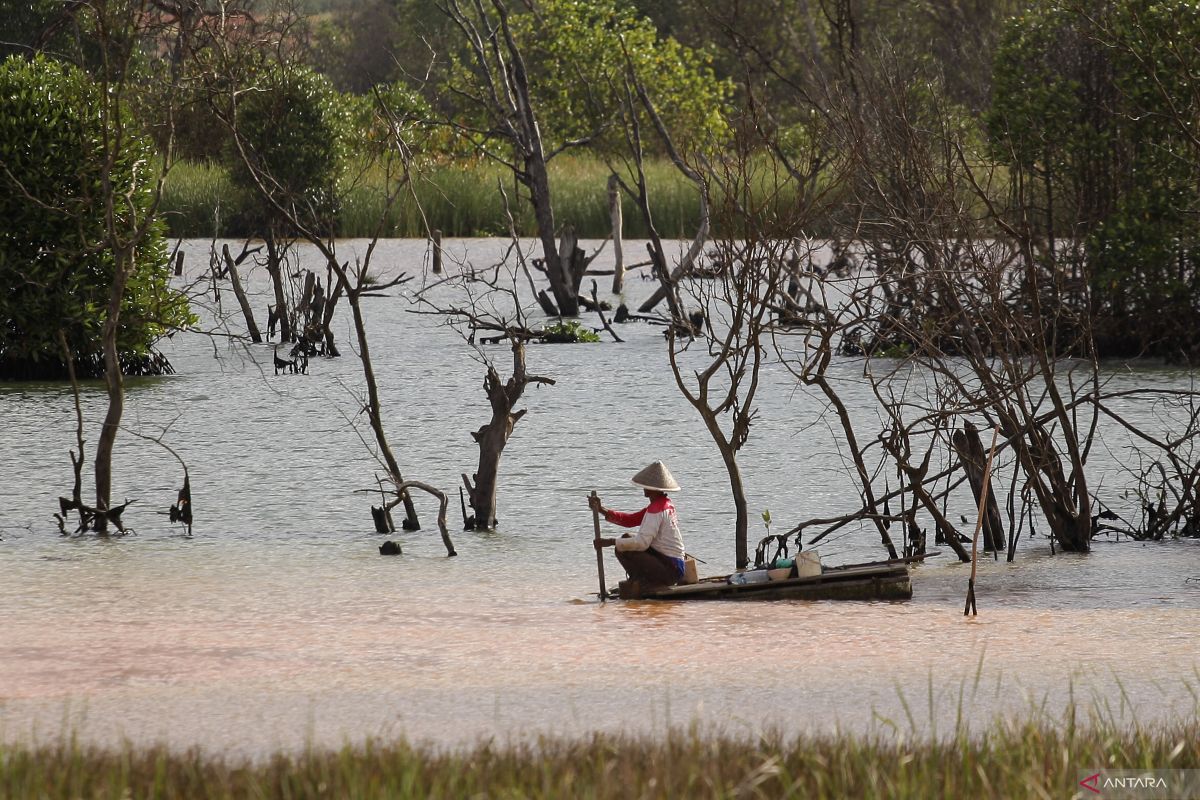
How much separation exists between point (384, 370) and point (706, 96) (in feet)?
84.2

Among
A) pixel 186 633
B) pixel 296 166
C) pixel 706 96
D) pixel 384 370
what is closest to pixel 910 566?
pixel 186 633

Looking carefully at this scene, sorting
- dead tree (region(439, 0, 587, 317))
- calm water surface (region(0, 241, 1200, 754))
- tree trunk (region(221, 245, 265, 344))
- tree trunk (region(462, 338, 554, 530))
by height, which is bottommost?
calm water surface (region(0, 241, 1200, 754))

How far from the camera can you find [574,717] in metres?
6.26

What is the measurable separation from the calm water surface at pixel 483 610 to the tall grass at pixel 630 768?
1.16 feet

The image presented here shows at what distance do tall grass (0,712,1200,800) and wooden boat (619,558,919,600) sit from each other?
3.85 metres

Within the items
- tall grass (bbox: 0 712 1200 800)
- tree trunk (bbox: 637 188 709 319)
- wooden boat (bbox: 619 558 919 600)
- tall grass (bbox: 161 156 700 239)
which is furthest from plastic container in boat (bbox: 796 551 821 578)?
tall grass (bbox: 161 156 700 239)

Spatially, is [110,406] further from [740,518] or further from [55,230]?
[55,230]

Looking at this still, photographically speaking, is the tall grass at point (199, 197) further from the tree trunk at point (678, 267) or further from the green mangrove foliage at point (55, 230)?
the green mangrove foliage at point (55, 230)

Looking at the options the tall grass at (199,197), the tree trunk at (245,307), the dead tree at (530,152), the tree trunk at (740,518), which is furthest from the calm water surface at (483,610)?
the tall grass at (199,197)

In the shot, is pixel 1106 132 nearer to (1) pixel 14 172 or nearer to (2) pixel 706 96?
(1) pixel 14 172

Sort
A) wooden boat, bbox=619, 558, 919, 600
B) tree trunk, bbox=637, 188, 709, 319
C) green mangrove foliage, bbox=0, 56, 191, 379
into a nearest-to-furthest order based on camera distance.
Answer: wooden boat, bbox=619, 558, 919, 600 < tree trunk, bbox=637, 188, 709, 319 < green mangrove foliage, bbox=0, 56, 191, 379

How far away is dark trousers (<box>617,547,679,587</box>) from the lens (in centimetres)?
976

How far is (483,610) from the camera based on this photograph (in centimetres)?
938

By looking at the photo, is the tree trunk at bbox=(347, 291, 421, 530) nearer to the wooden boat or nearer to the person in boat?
the person in boat
